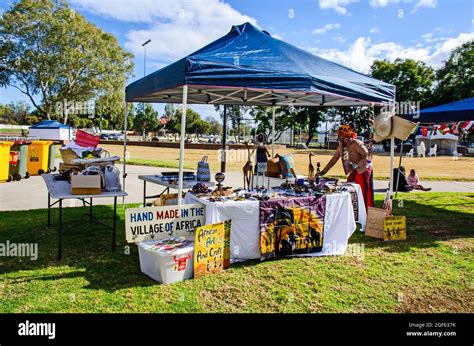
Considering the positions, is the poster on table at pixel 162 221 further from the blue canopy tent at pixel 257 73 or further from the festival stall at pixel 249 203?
the blue canopy tent at pixel 257 73

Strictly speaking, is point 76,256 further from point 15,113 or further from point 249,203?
point 15,113

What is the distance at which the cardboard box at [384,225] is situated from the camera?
232 inches

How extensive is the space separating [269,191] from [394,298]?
2.06 meters

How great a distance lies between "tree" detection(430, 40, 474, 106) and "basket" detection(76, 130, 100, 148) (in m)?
48.8

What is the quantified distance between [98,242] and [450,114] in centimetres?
734

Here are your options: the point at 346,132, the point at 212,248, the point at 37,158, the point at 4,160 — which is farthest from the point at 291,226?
the point at 37,158

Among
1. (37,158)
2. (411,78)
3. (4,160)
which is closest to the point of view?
(4,160)

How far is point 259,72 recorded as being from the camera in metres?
4.58

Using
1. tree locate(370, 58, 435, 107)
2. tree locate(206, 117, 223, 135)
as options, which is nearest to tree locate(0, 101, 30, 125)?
tree locate(206, 117, 223, 135)

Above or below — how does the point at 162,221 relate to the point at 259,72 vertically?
below

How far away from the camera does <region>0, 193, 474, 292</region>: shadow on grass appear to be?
414 cm

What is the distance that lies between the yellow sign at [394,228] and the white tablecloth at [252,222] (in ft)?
2.61

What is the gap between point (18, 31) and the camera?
33.6m

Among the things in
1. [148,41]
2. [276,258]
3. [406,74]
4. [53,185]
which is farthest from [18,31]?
[406,74]
